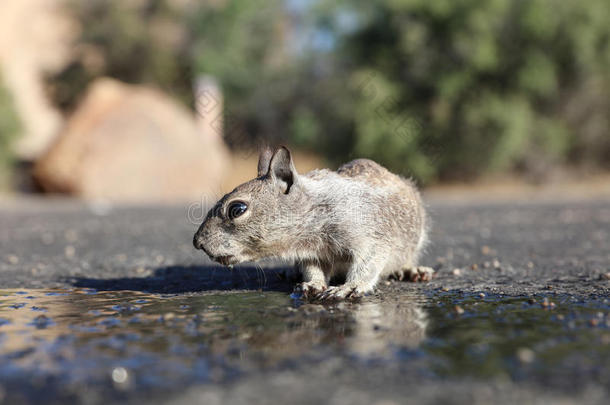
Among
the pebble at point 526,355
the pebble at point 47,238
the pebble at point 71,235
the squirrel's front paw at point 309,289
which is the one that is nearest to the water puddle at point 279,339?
the pebble at point 526,355

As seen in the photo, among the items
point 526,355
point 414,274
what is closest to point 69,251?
point 414,274

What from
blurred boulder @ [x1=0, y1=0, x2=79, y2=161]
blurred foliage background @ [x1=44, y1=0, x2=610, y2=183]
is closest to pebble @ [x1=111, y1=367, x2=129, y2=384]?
blurred foliage background @ [x1=44, y1=0, x2=610, y2=183]

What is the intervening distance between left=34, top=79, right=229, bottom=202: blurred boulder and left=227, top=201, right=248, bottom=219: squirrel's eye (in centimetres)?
1363

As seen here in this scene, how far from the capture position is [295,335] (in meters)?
2.69

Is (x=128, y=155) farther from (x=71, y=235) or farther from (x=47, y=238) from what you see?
(x=47, y=238)

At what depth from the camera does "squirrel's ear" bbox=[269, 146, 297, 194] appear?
3.77 m

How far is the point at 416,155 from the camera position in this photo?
1934 centimetres

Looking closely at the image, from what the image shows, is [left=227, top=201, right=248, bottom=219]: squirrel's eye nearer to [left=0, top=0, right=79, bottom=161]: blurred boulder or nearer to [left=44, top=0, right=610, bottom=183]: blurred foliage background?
[left=44, top=0, right=610, bottom=183]: blurred foliage background

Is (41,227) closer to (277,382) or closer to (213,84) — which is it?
(277,382)

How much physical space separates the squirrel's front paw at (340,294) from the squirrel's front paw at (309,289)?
0.05 meters

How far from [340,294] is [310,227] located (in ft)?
1.57

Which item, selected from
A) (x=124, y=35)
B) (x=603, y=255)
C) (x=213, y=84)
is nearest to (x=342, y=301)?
(x=603, y=255)

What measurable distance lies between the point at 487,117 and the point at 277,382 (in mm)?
17869

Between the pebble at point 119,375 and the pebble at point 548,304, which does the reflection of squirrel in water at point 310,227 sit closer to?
the pebble at point 548,304
